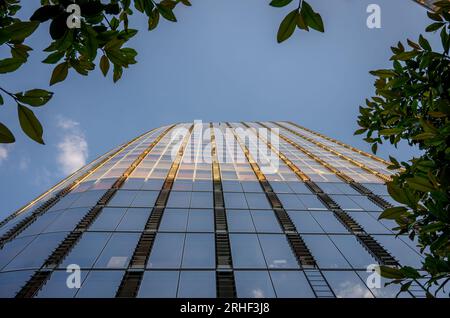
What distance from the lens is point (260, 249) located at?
33.4ft

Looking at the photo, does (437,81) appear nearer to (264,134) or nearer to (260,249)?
(260,249)

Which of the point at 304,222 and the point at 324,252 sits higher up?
the point at 304,222

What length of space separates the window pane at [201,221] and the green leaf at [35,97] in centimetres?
995

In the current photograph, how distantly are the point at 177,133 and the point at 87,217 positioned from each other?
59.7 feet

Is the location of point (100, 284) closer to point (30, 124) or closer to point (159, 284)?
point (159, 284)

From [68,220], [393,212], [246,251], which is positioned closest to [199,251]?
[246,251]

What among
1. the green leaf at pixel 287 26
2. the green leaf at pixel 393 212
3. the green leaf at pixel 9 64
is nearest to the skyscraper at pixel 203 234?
the green leaf at pixel 393 212

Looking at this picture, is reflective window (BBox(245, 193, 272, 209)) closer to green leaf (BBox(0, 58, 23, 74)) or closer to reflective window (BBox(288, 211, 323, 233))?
reflective window (BBox(288, 211, 323, 233))

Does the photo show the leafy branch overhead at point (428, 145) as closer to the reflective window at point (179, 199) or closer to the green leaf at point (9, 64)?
the green leaf at point (9, 64)

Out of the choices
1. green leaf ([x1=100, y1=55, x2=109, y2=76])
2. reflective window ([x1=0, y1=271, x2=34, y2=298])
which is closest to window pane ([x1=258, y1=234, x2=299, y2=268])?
reflective window ([x1=0, y1=271, x2=34, y2=298])

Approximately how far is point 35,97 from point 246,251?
9.12 m

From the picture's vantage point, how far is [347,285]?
28.9ft

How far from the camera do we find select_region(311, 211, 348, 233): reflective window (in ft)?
39.4

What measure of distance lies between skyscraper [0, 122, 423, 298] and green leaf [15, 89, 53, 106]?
23.9 feet
